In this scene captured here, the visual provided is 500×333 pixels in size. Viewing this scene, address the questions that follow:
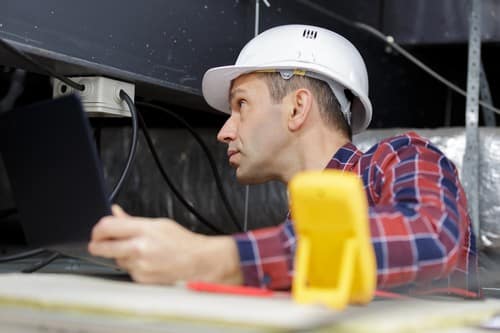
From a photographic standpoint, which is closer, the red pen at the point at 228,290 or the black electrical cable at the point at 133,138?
the red pen at the point at 228,290

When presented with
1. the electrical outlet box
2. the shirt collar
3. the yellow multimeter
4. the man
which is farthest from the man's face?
the yellow multimeter

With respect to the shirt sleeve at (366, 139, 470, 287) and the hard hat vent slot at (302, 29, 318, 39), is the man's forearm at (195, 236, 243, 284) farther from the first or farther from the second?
the hard hat vent slot at (302, 29, 318, 39)

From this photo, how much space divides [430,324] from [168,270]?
1.00ft

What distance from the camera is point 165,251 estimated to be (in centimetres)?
92

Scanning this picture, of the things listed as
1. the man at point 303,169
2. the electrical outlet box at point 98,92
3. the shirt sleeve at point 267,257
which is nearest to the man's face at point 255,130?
the man at point 303,169

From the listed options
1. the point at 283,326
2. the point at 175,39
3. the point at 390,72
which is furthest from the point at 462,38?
the point at 283,326

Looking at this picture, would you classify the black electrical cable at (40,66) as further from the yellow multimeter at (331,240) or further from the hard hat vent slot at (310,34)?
the yellow multimeter at (331,240)

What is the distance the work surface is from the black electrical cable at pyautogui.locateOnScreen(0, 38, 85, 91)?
0.52 meters

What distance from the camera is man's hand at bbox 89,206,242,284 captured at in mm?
921

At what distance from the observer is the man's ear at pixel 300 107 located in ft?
5.18

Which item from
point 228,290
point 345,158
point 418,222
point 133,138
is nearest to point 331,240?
point 228,290

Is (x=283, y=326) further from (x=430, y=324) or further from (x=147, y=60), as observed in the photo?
(x=147, y=60)

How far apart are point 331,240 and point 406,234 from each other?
0.21 metres

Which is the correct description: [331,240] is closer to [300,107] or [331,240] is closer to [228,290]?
[228,290]
